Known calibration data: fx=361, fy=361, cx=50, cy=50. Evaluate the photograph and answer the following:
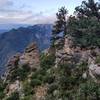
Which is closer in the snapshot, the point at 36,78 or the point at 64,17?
the point at 36,78

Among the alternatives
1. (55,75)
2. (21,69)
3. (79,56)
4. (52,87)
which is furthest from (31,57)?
(52,87)

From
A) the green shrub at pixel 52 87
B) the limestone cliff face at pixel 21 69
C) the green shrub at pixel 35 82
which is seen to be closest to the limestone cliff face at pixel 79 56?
the green shrub at pixel 35 82

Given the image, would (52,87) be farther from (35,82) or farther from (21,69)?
(21,69)

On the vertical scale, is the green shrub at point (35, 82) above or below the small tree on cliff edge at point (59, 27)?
below

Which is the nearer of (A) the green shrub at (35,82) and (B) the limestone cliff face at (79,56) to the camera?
(B) the limestone cliff face at (79,56)

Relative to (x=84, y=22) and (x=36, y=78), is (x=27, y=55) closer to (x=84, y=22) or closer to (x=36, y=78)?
(x=36, y=78)

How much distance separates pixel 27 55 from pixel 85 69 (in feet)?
57.7

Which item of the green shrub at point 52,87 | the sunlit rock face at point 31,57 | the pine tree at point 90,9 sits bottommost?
the green shrub at point 52,87

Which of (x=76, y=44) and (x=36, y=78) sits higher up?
(x=76, y=44)

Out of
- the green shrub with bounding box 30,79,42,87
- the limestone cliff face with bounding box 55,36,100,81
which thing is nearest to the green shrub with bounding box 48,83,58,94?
the green shrub with bounding box 30,79,42,87

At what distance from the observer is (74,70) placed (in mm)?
60000

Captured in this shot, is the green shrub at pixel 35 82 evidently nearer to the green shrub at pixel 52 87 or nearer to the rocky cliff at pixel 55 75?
the rocky cliff at pixel 55 75

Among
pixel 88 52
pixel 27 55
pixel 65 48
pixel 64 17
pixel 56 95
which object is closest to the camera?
pixel 56 95

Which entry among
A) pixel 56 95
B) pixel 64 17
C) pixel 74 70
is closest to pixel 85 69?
pixel 74 70
